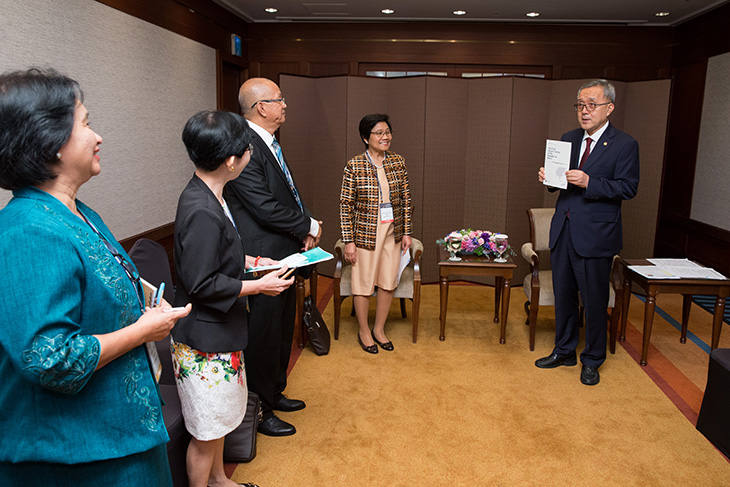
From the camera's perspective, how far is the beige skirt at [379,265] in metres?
3.80

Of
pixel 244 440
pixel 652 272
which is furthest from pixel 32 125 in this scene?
pixel 652 272

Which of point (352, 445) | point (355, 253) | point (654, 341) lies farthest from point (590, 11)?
point (352, 445)

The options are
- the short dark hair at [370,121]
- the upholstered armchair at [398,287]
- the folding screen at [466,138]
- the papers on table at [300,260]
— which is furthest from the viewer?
the folding screen at [466,138]

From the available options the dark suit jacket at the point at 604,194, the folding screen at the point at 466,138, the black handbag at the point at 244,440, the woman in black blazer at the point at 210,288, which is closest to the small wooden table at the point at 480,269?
the dark suit jacket at the point at 604,194

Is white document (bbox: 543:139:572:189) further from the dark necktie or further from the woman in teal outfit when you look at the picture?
the woman in teal outfit

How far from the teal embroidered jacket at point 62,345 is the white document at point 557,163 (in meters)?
2.77

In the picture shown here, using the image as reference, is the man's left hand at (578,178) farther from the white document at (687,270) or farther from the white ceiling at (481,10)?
the white ceiling at (481,10)

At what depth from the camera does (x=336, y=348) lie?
13.0ft

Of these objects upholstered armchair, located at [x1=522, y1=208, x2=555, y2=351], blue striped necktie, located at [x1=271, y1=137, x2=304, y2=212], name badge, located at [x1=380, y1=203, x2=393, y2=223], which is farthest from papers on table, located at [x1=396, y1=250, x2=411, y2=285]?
blue striped necktie, located at [x1=271, y1=137, x2=304, y2=212]

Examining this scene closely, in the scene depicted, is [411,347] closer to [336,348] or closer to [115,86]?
[336,348]

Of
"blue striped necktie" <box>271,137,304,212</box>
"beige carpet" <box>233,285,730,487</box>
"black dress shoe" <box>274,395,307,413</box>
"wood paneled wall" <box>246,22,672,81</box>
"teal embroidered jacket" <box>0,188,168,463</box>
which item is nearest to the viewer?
"teal embroidered jacket" <box>0,188,168,463</box>

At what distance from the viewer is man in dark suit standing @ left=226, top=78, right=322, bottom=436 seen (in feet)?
8.63

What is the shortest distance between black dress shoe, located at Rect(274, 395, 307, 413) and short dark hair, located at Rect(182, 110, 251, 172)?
1.69 meters

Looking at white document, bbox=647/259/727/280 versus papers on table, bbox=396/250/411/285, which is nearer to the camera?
white document, bbox=647/259/727/280
